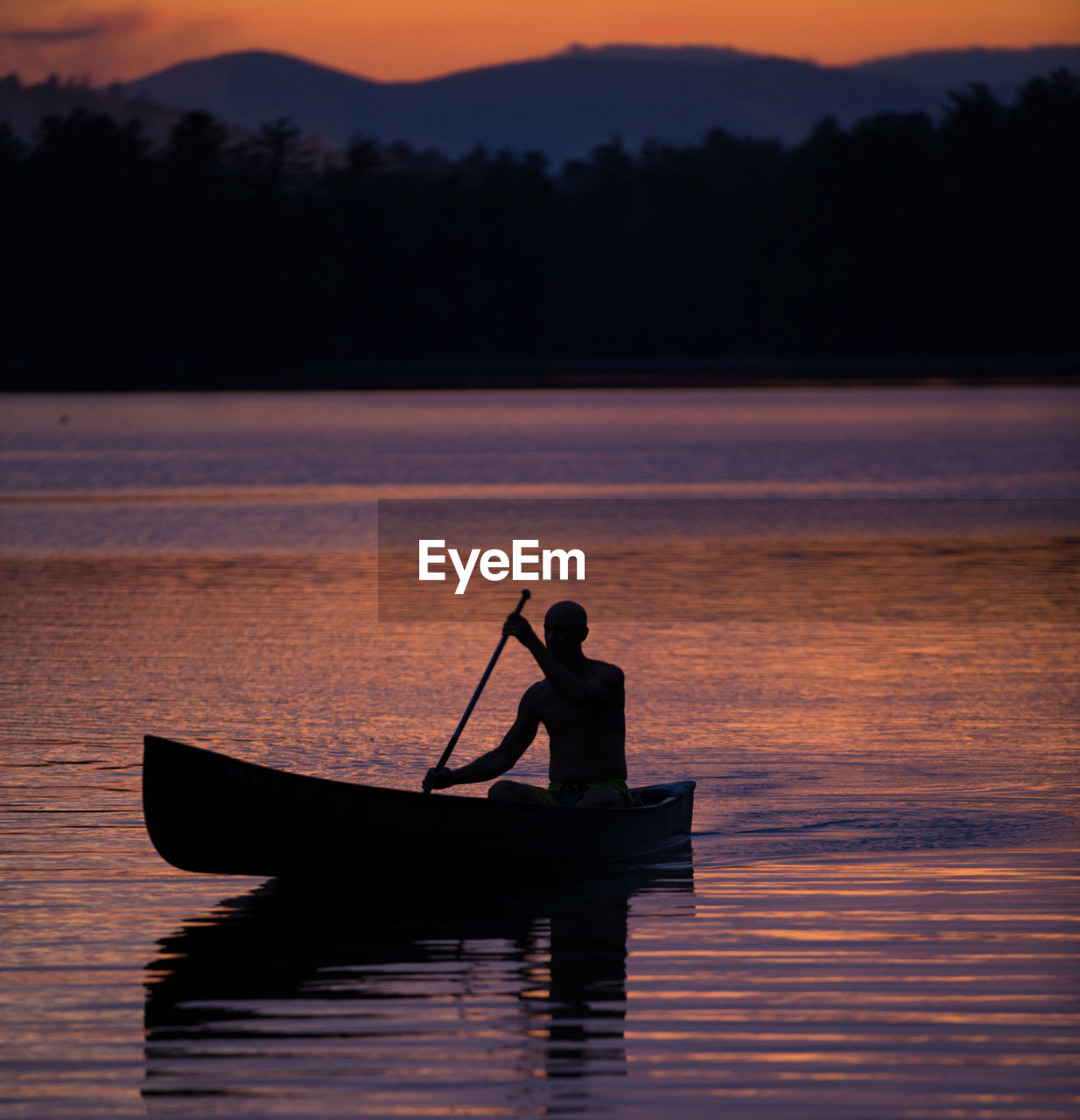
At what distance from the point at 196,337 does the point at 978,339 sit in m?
52.5

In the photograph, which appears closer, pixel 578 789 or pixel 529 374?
pixel 578 789

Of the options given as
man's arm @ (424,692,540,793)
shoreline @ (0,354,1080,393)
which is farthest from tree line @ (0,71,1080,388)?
man's arm @ (424,692,540,793)

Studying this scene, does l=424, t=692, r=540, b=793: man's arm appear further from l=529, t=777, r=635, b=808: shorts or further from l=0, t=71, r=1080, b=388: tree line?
l=0, t=71, r=1080, b=388: tree line

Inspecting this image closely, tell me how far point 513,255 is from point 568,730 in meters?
127

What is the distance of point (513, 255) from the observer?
454 feet

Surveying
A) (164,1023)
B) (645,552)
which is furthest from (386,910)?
(645,552)

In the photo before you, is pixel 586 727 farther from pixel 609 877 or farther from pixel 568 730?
pixel 609 877

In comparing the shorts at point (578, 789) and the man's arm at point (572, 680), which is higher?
the man's arm at point (572, 680)

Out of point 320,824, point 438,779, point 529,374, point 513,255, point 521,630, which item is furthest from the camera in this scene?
point 529,374

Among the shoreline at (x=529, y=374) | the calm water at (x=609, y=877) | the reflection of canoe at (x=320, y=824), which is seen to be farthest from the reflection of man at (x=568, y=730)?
the shoreline at (x=529, y=374)

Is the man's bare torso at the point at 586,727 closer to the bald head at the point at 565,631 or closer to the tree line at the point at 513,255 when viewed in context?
the bald head at the point at 565,631

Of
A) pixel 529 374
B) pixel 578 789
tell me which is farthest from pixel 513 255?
pixel 578 789

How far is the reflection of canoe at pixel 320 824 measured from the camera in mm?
11414

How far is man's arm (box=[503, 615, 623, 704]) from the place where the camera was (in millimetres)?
12023
